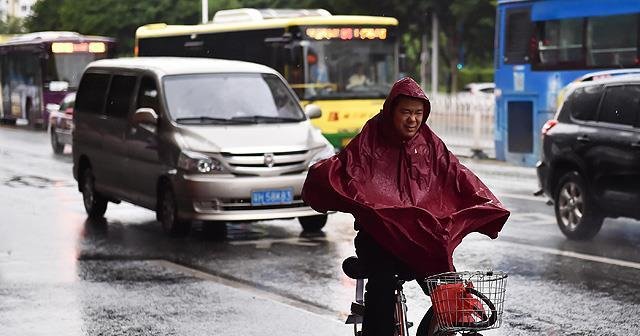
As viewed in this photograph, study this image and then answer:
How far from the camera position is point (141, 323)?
869cm

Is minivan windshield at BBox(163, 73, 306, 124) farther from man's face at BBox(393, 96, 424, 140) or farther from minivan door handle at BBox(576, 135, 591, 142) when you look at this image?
man's face at BBox(393, 96, 424, 140)

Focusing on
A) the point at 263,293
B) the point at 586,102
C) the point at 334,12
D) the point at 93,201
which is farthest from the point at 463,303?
the point at 334,12

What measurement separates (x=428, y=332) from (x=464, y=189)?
2.00ft

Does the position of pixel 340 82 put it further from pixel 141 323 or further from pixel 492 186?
pixel 141 323

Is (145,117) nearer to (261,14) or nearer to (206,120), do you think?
(206,120)

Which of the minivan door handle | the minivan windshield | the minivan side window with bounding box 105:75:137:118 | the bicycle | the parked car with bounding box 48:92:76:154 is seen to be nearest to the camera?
the bicycle

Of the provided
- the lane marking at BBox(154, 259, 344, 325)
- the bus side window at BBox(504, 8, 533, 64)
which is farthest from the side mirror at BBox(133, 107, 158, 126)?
the bus side window at BBox(504, 8, 533, 64)

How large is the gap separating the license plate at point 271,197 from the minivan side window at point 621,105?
310cm

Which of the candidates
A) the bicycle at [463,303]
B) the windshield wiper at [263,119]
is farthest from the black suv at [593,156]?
the bicycle at [463,303]

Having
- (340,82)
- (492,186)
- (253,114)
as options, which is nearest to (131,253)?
(253,114)

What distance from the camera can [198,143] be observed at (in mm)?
13156

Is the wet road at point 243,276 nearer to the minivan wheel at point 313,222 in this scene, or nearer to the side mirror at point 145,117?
the minivan wheel at point 313,222

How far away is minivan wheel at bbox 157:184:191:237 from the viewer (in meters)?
13.2

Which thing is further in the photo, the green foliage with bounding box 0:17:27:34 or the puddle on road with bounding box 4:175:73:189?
the green foliage with bounding box 0:17:27:34
